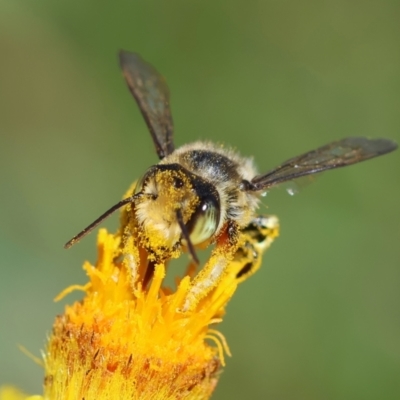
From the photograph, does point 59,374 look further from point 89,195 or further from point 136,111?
point 136,111

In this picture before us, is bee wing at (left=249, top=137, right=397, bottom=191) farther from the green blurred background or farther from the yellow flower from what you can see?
the green blurred background

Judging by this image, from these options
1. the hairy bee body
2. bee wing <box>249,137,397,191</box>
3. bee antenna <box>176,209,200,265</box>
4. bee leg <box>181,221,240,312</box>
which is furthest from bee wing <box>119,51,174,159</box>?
bee antenna <box>176,209,200,265</box>

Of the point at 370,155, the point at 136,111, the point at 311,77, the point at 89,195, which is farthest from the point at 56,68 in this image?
the point at 370,155

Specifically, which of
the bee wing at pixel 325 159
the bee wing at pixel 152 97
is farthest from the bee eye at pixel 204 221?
the bee wing at pixel 152 97

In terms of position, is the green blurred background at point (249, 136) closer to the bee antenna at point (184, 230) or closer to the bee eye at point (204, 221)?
the bee eye at point (204, 221)

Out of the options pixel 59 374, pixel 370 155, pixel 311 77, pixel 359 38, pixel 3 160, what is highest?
pixel 359 38

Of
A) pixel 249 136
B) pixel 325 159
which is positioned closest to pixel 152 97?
pixel 325 159

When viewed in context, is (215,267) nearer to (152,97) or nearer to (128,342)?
(128,342)
